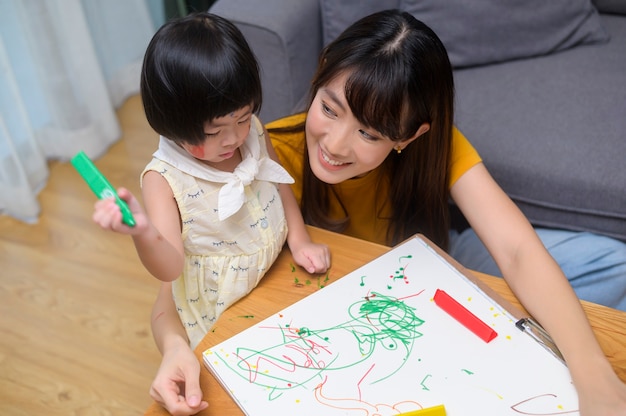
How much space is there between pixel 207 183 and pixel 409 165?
402mm

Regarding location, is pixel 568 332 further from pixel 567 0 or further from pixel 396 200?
pixel 567 0

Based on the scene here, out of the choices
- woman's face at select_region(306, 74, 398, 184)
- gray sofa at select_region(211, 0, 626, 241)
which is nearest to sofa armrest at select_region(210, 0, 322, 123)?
gray sofa at select_region(211, 0, 626, 241)

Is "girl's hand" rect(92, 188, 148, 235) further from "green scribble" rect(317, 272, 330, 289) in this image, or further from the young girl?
"green scribble" rect(317, 272, 330, 289)

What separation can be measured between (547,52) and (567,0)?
0.14 meters

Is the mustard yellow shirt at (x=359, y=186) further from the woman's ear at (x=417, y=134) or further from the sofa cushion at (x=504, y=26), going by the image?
the sofa cushion at (x=504, y=26)

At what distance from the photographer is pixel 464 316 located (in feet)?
2.68

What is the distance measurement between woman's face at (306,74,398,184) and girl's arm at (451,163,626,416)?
0.54 feet

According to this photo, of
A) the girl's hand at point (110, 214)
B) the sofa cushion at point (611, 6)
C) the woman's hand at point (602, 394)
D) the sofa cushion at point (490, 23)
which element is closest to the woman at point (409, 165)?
the woman's hand at point (602, 394)

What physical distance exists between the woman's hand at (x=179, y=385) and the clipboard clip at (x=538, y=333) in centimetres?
41

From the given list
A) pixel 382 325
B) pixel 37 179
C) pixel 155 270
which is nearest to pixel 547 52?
pixel 382 325

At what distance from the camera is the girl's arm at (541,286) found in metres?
0.73

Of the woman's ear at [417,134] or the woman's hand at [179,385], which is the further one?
the woman's ear at [417,134]

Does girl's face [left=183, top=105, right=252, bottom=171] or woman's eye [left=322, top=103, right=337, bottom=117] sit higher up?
girl's face [left=183, top=105, right=252, bottom=171]

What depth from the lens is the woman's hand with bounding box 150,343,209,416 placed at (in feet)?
2.31
